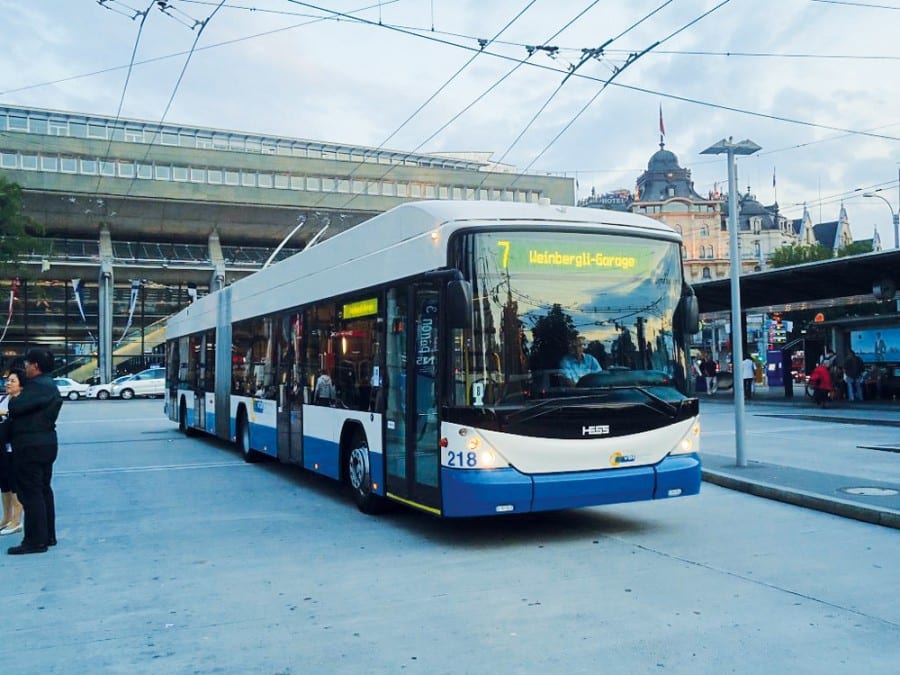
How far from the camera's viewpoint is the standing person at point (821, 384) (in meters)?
26.7

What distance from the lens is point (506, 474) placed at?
7555 millimetres

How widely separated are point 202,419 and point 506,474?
12.2 m

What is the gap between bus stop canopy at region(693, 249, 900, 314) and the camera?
23.5 metres

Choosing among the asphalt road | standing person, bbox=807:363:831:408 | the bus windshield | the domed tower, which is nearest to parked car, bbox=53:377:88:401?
standing person, bbox=807:363:831:408

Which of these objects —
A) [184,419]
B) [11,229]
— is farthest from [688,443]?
[11,229]

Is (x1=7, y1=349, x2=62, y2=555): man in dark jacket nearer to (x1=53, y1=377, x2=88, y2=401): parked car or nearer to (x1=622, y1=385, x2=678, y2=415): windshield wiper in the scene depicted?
(x1=622, y1=385, x2=678, y2=415): windshield wiper

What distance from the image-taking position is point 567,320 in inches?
308

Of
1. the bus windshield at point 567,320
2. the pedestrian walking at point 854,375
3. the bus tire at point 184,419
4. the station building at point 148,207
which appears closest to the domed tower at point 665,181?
the station building at point 148,207

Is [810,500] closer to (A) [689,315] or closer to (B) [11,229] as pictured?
(A) [689,315]

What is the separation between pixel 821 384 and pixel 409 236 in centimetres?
2164

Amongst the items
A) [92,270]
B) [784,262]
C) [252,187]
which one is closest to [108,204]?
[92,270]

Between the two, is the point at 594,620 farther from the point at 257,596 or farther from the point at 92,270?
the point at 92,270

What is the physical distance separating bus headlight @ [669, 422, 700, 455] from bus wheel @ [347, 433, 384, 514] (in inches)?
126

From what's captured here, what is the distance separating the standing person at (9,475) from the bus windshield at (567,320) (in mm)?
4205
